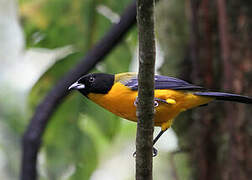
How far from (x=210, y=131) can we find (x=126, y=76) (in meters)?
0.95

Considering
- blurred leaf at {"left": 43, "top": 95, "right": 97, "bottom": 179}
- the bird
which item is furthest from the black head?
blurred leaf at {"left": 43, "top": 95, "right": 97, "bottom": 179}

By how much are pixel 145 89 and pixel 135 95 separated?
1.17 m

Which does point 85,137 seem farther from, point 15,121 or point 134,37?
point 134,37

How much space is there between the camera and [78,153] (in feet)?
14.9

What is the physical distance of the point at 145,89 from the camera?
212 centimetres

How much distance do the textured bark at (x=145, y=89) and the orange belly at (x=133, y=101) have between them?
93cm

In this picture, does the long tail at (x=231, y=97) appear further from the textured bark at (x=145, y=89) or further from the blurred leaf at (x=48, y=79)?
the blurred leaf at (x=48, y=79)

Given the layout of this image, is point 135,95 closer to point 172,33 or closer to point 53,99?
point 53,99

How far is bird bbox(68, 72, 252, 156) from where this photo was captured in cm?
329

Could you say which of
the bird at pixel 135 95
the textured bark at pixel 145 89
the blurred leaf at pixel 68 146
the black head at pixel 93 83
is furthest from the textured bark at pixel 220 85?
the textured bark at pixel 145 89

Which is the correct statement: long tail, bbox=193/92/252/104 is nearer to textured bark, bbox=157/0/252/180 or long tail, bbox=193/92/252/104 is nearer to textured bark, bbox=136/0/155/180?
textured bark, bbox=157/0/252/180

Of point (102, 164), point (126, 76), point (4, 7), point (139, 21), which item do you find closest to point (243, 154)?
point (126, 76)

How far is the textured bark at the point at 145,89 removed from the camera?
1836mm

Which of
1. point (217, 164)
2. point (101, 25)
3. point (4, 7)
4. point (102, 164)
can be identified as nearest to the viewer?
point (217, 164)
